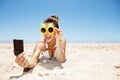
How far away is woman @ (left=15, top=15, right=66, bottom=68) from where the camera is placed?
15.4 feet

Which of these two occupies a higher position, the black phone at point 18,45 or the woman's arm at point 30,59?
the black phone at point 18,45

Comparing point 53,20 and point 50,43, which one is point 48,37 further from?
point 53,20

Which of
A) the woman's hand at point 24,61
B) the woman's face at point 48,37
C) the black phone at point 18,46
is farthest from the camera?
the woman's face at point 48,37

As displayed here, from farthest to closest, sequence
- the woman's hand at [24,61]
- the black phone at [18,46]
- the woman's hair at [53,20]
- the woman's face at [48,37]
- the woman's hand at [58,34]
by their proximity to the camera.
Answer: the woman's hair at [53,20] → the woman's hand at [58,34] → the woman's face at [48,37] → the woman's hand at [24,61] → the black phone at [18,46]

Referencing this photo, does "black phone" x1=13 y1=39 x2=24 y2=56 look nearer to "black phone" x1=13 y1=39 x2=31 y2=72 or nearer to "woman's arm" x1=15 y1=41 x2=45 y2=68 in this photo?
"black phone" x1=13 y1=39 x2=31 y2=72

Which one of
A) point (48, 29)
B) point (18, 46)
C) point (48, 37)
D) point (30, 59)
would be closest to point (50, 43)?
point (48, 37)

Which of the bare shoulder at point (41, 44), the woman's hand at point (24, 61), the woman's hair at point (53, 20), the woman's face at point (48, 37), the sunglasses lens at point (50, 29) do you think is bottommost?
the woman's hand at point (24, 61)

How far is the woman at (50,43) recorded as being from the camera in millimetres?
4695

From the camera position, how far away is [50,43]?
17.4 ft

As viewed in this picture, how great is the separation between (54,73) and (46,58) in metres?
1.49

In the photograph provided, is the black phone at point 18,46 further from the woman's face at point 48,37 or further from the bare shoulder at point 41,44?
the bare shoulder at point 41,44

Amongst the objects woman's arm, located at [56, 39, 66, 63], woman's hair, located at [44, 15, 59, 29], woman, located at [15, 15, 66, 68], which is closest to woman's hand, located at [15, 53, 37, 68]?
woman, located at [15, 15, 66, 68]

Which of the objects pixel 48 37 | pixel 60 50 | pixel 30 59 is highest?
pixel 48 37

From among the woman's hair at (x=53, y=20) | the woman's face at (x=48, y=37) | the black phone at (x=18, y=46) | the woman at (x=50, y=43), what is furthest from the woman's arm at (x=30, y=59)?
the woman's hair at (x=53, y=20)
